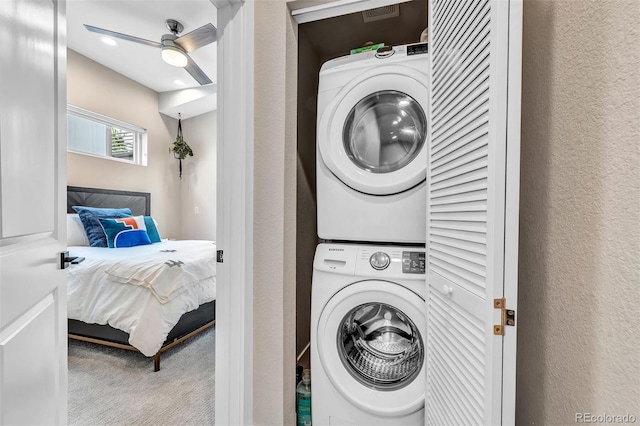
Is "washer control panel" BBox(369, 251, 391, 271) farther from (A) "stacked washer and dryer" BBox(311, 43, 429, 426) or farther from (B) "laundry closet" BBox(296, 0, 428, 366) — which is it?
(B) "laundry closet" BBox(296, 0, 428, 366)

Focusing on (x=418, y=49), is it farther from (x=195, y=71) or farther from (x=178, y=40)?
(x=195, y=71)

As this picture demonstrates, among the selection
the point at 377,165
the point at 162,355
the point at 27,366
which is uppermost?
the point at 377,165

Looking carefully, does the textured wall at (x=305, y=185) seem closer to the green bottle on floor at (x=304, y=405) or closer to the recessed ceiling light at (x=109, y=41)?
the green bottle on floor at (x=304, y=405)

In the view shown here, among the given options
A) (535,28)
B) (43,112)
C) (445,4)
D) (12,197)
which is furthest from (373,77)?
(12,197)

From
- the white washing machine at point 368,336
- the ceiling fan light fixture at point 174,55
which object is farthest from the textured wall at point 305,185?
the ceiling fan light fixture at point 174,55

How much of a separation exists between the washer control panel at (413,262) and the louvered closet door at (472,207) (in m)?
0.12

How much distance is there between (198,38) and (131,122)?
85.1 inches

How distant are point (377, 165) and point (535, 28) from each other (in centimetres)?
73

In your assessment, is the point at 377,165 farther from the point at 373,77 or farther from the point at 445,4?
the point at 445,4

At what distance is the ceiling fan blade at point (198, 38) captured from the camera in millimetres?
2275

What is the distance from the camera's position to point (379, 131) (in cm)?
146

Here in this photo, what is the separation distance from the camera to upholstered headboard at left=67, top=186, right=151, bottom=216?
3209 mm

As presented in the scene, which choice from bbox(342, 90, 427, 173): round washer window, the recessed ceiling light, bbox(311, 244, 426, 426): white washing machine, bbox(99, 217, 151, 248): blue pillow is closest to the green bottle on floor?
bbox(311, 244, 426, 426): white washing machine

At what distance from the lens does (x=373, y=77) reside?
52.4 inches
